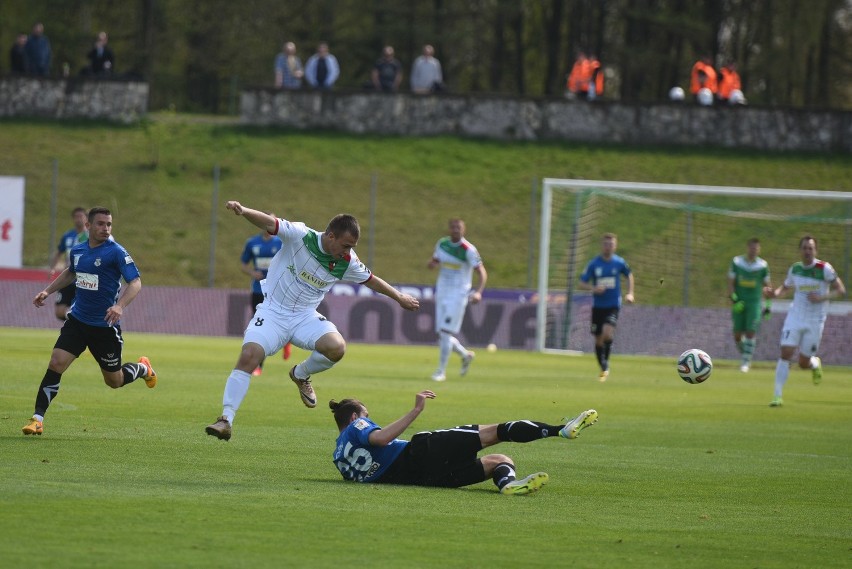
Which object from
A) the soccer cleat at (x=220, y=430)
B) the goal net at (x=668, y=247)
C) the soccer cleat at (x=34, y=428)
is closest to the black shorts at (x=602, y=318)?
the goal net at (x=668, y=247)

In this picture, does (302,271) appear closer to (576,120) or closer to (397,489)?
(397,489)

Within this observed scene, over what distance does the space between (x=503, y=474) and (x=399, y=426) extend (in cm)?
105

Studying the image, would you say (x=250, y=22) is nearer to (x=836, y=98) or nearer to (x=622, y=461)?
(x=836, y=98)

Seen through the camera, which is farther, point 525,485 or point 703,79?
point 703,79

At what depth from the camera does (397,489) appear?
9828mm

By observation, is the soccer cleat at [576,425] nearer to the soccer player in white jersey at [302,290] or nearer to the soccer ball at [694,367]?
the soccer player in white jersey at [302,290]

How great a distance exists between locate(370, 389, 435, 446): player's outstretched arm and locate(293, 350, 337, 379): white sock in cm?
247

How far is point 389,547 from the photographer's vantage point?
299 inches

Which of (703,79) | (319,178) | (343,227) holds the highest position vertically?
(703,79)

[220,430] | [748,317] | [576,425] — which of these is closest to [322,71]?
[748,317]

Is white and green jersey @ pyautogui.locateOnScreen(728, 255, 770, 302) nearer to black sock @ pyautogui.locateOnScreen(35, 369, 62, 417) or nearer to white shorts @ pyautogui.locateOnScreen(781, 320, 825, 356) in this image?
white shorts @ pyautogui.locateOnScreen(781, 320, 825, 356)

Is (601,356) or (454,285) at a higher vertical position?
(454,285)

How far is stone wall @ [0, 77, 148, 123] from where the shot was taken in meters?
44.8

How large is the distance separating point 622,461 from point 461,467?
2812mm
